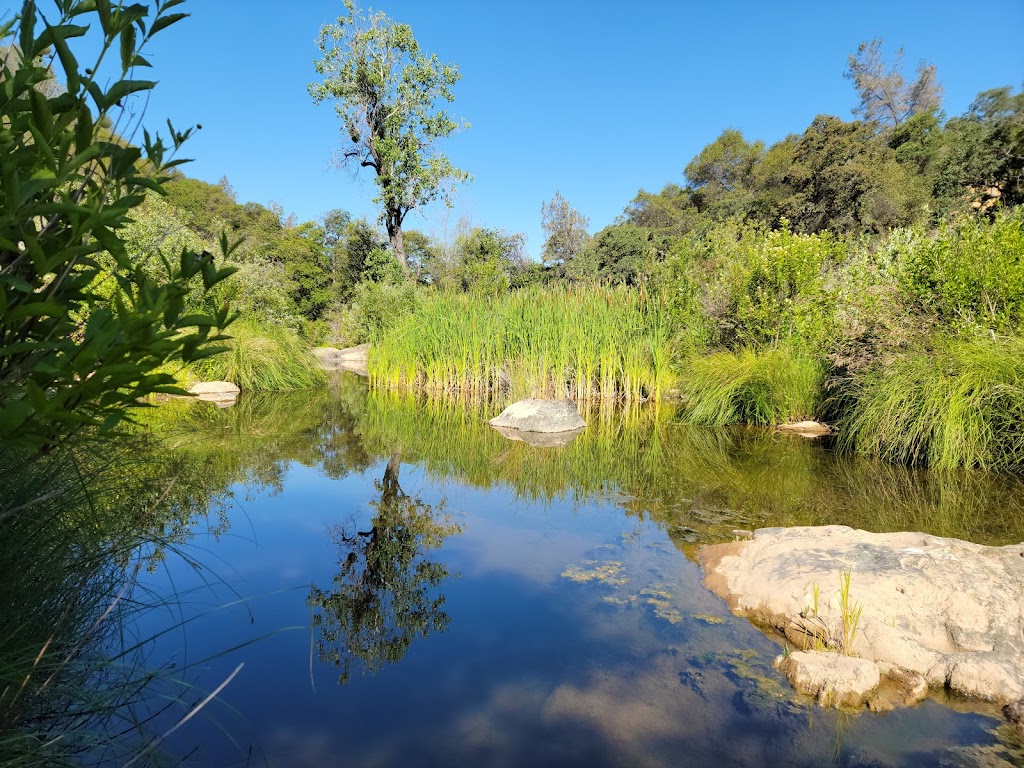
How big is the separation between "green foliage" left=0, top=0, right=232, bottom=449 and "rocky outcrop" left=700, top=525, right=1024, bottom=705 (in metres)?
3.12

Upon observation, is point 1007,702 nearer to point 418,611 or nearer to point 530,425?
point 418,611

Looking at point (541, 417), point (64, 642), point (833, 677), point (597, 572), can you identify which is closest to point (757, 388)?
point (541, 417)

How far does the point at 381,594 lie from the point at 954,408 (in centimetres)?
574

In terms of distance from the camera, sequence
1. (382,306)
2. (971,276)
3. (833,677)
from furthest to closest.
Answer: (382,306), (971,276), (833,677)

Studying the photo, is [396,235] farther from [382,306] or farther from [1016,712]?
[1016,712]

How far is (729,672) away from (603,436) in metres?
5.57

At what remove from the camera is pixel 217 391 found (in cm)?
1142

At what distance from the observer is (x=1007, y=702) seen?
8.26 ft

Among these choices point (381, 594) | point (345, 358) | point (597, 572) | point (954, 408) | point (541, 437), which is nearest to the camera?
point (381, 594)

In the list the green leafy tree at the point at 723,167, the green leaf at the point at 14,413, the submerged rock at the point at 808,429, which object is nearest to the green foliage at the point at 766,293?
the submerged rock at the point at 808,429

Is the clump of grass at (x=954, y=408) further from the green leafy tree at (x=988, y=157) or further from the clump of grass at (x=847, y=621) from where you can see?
the green leafy tree at (x=988, y=157)

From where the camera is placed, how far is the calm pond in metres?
2.36

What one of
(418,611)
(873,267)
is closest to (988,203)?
(873,267)

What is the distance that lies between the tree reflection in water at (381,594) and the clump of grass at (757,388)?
554 centimetres
